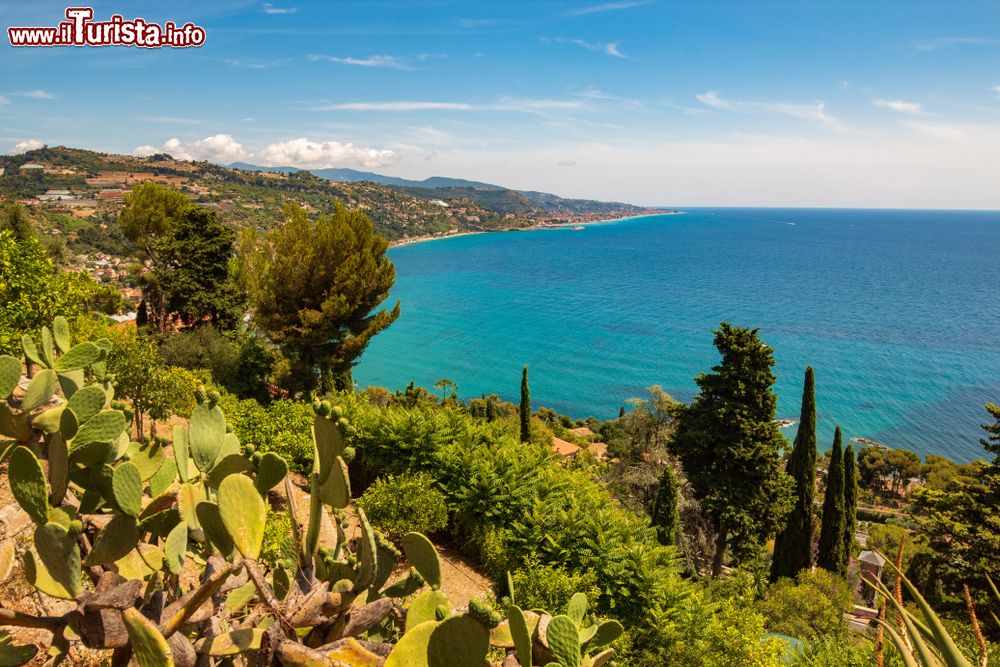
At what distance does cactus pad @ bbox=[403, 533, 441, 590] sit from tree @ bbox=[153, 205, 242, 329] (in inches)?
849

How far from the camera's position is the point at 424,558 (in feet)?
6.36

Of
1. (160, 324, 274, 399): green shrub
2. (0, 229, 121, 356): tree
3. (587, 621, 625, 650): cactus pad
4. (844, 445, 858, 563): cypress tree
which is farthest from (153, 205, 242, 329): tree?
(844, 445, 858, 563): cypress tree

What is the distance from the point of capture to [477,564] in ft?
24.2

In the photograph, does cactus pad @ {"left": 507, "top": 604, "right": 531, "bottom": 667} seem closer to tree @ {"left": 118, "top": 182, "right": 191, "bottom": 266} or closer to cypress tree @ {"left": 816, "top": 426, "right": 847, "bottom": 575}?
cypress tree @ {"left": 816, "top": 426, "right": 847, "bottom": 575}

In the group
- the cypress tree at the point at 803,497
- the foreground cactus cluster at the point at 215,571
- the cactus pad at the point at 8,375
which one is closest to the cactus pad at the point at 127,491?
the foreground cactus cluster at the point at 215,571

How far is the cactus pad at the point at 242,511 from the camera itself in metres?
1.92

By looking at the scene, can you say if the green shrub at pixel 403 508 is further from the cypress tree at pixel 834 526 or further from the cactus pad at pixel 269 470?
the cypress tree at pixel 834 526

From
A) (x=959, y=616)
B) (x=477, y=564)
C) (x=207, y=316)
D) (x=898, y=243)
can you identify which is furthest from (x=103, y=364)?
(x=898, y=243)

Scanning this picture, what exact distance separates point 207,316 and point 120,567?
2161 centimetres

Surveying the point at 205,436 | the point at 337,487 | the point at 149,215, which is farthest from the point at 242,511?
the point at 149,215

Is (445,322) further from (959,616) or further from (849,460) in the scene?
(959,616)

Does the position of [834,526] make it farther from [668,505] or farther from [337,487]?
[337,487]

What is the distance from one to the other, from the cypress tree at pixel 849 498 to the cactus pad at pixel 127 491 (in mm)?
20179

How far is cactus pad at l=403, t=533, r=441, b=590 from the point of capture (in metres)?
1.91
